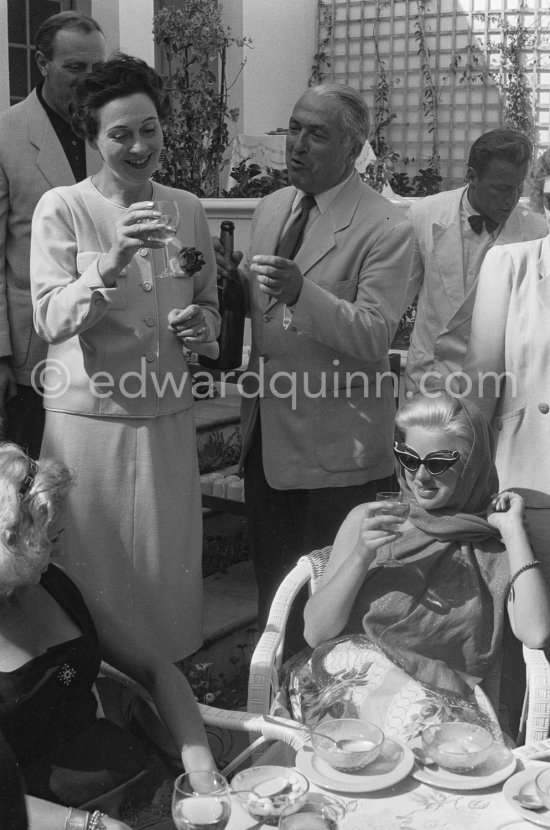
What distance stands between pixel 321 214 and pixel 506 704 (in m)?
1.43

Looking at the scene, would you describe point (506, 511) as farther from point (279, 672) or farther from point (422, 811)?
point (422, 811)

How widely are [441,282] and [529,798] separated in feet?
7.63

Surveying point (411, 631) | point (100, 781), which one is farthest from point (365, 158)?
point (100, 781)

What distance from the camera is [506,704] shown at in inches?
90.8

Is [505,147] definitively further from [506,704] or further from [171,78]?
[171,78]

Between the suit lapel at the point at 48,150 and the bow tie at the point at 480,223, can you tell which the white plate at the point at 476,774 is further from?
the bow tie at the point at 480,223

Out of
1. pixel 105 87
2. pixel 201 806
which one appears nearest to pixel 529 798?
pixel 201 806

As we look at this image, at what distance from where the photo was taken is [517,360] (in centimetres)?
245

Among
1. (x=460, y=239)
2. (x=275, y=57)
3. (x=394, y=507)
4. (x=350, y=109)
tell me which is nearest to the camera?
(x=394, y=507)

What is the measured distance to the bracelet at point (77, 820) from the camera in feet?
5.78

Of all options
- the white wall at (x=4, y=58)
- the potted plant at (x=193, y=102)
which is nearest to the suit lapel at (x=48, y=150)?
the white wall at (x=4, y=58)

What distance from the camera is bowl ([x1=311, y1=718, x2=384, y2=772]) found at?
5.73ft

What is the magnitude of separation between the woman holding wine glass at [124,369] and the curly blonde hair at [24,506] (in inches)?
23.4

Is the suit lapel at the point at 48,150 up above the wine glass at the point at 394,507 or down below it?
above
